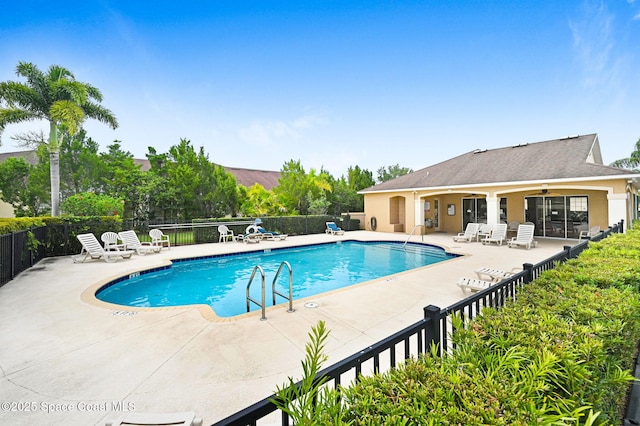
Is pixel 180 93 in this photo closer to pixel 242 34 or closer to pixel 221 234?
pixel 242 34

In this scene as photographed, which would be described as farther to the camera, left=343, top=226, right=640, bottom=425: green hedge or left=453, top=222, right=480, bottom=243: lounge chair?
left=453, top=222, right=480, bottom=243: lounge chair

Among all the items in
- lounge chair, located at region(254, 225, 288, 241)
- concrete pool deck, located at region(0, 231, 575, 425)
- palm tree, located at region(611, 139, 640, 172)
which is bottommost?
concrete pool deck, located at region(0, 231, 575, 425)

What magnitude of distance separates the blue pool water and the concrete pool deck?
1.34 m

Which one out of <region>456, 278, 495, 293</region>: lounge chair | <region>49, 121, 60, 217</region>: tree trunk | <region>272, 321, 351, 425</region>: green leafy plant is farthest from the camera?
<region>49, 121, 60, 217</region>: tree trunk

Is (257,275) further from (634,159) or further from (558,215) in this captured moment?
(634,159)

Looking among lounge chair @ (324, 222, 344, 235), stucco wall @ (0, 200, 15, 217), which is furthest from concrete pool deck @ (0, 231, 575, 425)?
stucco wall @ (0, 200, 15, 217)

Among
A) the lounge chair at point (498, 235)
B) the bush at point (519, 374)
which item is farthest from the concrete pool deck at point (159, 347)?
the lounge chair at point (498, 235)

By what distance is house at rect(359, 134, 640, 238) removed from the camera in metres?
13.3

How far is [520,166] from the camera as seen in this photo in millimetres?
16562

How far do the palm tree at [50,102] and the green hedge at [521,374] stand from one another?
1725cm

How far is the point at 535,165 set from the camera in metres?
15.9

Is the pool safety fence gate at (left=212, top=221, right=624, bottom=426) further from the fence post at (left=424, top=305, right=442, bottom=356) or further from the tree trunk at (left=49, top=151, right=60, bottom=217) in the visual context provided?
the tree trunk at (left=49, top=151, right=60, bottom=217)

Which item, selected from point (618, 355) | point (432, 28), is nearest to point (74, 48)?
point (432, 28)

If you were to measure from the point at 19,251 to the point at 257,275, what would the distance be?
6806 millimetres
